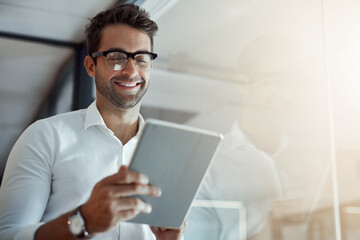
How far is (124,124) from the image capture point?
154cm

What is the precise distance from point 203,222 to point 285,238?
1.78ft

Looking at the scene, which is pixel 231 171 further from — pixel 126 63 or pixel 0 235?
pixel 0 235

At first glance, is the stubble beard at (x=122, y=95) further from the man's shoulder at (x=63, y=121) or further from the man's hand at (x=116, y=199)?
the man's hand at (x=116, y=199)

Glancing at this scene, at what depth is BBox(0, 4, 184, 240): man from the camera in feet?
3.03

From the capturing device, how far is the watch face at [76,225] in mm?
955

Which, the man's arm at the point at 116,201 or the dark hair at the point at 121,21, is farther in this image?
the dark hair at the point at 121,21

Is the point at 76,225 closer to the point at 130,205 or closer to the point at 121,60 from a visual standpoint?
the point at 130,205

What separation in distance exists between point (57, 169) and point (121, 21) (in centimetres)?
61

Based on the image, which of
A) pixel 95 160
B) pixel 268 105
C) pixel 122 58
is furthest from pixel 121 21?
pixel 268 105

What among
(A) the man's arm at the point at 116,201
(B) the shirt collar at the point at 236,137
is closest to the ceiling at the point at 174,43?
(B) the shirt collar at the point at 236,137

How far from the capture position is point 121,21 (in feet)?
5.13

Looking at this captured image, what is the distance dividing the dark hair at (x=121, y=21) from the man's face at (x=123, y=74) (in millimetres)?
22

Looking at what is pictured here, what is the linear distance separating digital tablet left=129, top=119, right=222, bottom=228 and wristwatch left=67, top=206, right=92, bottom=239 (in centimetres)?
14

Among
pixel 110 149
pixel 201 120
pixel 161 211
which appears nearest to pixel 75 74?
pixel 201 120
